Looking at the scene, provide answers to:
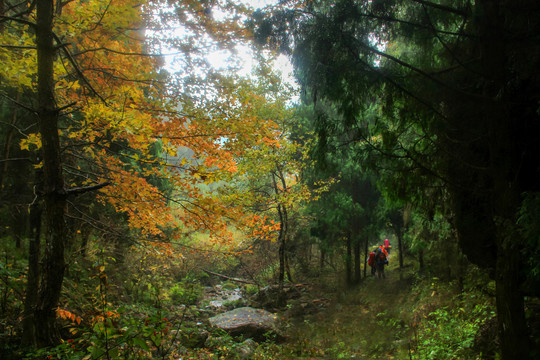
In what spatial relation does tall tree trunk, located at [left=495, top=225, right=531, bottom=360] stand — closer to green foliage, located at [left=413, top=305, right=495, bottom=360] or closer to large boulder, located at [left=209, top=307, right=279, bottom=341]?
green foliage, located at [left=413, top=305, right=495, bottom=360]

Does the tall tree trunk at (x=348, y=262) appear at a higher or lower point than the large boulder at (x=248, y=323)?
higher

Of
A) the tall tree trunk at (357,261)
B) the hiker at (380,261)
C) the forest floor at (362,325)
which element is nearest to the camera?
the forest floor at (362,325)

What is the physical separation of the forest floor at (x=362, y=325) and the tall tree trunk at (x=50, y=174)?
5.70 metres

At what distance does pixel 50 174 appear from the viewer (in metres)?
3.47

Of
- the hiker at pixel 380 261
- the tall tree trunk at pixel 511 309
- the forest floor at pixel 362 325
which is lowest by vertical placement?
the forest floor at pixel 362 325

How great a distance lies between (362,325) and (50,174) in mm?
10153

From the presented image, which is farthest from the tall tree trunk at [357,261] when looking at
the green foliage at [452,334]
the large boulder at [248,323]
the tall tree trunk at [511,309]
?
the tall tree trunk at [511,309]

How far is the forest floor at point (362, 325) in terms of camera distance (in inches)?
298

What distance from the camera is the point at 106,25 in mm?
3742

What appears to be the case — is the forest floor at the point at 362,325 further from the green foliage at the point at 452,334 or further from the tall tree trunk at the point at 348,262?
the tall tree trunk at the point at 348,262

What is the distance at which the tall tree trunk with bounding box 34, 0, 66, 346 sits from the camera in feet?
11.0

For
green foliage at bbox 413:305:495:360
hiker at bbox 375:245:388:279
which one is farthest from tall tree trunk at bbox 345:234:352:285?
green foliage at bbox 413:305:495:360

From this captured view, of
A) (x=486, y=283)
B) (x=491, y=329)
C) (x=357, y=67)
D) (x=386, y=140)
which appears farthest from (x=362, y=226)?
(x=357, y=67)

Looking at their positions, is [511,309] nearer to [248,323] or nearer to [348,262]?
[248,323]
